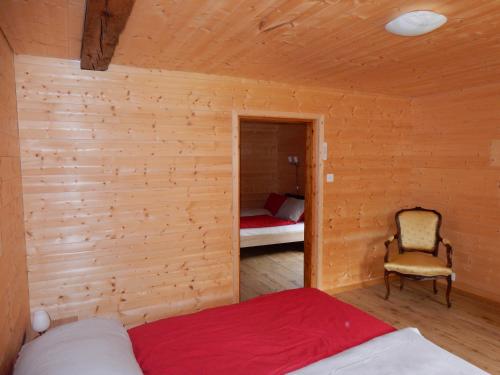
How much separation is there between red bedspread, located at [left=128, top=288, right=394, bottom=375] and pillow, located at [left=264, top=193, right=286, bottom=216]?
392 cm

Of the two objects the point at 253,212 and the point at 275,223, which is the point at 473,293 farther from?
the point at 253,212

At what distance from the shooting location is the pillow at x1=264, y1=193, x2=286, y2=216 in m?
6.31

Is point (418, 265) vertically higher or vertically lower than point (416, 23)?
lower

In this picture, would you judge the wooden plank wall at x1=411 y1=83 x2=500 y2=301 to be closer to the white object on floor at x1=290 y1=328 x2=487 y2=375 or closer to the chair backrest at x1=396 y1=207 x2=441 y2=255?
the chair backrest at x1=396 y1=207 x2=441 y2=255

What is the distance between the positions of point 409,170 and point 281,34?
3.14 m

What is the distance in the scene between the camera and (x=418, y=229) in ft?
13.4

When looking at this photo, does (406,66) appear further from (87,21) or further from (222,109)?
(87,21)

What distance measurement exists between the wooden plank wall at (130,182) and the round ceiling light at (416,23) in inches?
64.3

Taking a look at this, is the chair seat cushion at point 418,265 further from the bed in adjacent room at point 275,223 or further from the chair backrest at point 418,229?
the bed in adjacent room at point 275,223

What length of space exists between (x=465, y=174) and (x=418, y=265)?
4.24ft

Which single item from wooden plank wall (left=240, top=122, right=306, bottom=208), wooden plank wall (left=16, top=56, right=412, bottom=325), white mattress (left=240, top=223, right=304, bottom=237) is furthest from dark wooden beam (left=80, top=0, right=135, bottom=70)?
wooden plank wall (left=240, top=122, right=306, bottom=208)

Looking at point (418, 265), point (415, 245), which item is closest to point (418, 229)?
point (415, 245)

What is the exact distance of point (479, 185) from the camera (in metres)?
3.86

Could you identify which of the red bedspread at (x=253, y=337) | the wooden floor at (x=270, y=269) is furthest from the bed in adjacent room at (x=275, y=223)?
the red bedspread at (x=253, y=337)
